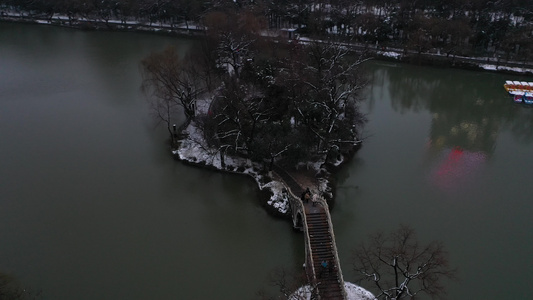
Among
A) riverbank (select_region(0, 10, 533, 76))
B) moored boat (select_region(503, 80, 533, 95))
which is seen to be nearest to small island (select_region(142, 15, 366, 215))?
riverbank (select_region(0, 10, 533, 76))

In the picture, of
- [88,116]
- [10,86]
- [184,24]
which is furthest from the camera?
[184,24]

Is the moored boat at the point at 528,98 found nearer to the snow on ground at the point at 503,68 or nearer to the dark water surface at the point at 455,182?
the dark water surface at the point at 455,182

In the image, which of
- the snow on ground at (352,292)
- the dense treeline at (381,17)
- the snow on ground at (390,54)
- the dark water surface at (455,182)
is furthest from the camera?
the snow on ground at (390,54)

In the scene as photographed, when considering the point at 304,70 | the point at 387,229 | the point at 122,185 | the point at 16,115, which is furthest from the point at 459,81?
the point at 16,115

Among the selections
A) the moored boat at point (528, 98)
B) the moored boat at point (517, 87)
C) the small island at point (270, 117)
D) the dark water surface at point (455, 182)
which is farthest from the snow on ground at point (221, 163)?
the moored boat at point (517, 87)

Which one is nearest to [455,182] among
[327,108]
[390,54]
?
[327,108]

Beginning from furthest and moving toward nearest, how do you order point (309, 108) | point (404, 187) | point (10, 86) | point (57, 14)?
1. point (57, 14)
2. point (10, 86)
3. point (309, 108)
4. point (404, 187)

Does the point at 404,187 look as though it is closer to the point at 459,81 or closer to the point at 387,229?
the point at 387,229

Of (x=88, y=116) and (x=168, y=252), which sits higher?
(x=88, y=116)
